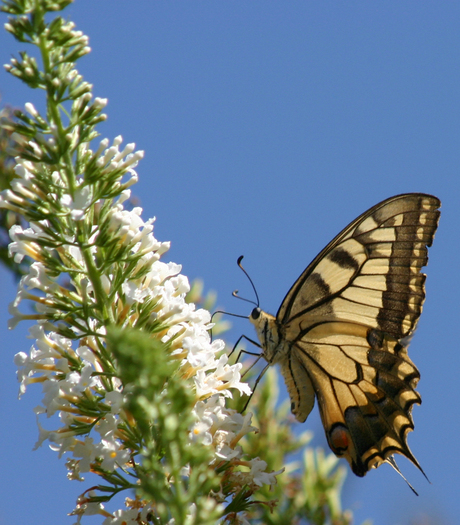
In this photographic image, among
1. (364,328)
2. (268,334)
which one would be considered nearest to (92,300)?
(268,334)

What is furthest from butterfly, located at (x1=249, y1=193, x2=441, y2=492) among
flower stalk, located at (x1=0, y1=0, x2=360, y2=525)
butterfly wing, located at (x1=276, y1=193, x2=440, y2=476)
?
flower stalk, located at (x1=0, y1=0, x2=360, y2=525)

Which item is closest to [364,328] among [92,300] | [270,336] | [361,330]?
[361,330]

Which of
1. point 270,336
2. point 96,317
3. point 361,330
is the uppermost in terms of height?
point 361,330

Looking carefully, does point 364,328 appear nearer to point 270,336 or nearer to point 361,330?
point 361,330

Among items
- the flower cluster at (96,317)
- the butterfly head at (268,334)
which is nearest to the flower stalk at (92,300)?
the flower cluster at (96,317)

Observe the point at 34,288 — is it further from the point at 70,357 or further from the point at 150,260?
the point at 150,260

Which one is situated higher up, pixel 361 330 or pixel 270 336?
pixel 361 330

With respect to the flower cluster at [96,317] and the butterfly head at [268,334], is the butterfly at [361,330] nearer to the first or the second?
the butterfly head at [268,334]

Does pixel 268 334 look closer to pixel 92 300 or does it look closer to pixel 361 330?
pixel 361 330

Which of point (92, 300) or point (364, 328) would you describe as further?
point (364, 328)
